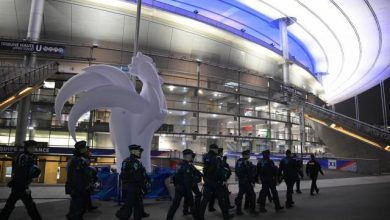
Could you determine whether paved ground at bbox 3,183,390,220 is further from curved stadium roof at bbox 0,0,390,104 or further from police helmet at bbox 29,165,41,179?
curved stadium roof at bbox 0,0,390,104

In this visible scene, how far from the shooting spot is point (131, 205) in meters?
6.10

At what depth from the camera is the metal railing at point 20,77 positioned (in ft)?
59.0

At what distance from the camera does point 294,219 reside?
747cm

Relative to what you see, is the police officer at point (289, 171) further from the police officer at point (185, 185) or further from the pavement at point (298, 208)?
the police officer at point (185, 185)

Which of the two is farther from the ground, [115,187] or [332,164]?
[332,164]

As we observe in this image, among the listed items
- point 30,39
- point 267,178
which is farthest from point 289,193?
point 30,39

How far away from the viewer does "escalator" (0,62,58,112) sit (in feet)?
58.3

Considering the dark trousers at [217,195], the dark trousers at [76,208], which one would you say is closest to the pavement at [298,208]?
the dark trousers at [217,195]

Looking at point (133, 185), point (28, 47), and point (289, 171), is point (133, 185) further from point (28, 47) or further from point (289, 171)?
point (28, 47)

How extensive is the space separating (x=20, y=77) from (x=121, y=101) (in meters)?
14.3

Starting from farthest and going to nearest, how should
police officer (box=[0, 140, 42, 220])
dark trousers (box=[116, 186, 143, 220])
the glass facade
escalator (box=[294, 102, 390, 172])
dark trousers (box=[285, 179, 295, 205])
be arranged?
the glass facade → escalator (box=[294, 102, 390, 172]) → dark trousers (box=[285, 179, 295, 205]) → police officer (box=[0, 140, 42, 220]) → dark trousers (box=[116, 186, 143, 220])

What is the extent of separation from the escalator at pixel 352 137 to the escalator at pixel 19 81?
86.1ft

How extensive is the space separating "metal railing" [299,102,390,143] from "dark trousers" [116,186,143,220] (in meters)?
26.8

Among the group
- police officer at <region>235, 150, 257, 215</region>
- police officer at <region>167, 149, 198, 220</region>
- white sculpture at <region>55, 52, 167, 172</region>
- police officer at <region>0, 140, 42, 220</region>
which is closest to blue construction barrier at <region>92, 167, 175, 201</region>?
white sculpture at <region>55, 52, 167, 172</region>
